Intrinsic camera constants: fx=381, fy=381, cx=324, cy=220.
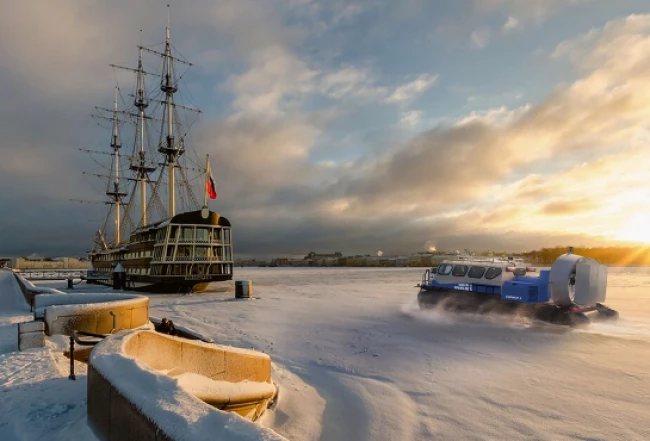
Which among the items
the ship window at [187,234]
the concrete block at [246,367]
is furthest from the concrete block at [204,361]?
the ship window at [187,234]

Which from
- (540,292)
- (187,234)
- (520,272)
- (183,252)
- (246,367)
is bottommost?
(246,367)

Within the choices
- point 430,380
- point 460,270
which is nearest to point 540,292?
point 460,270

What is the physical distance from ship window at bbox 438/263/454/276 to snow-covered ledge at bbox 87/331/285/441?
1522 cm

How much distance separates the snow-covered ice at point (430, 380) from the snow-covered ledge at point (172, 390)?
2.28ft

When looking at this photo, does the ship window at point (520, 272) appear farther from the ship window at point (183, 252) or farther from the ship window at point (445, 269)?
the ship window at point (183, 252)

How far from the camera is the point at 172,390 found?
12.7 ft

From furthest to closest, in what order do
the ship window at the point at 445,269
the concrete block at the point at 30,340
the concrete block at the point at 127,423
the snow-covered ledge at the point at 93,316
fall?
the ship window at the point at 445,269 → the snow-covered ledge at the point at 93,316 → the concrete block at the point at 30,340 → the concrete block at the point at 127,423

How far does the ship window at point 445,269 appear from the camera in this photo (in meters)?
21.3

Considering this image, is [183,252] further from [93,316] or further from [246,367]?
[246,367]

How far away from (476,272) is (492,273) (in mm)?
871

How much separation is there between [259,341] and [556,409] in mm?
8702

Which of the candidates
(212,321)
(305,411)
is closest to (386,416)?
(305,411)

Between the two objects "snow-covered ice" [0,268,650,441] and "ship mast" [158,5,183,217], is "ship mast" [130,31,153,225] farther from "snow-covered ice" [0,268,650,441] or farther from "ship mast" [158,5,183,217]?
"snow-covered ice" [0,268,650,441]

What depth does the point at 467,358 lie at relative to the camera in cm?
1148
